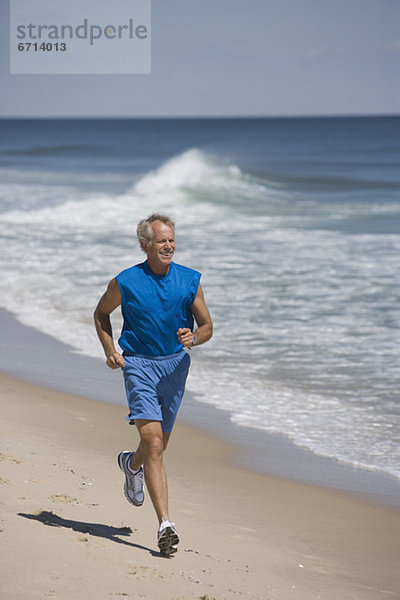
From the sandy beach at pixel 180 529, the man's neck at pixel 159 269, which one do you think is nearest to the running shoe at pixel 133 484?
the sandy beach at pixel 180 529

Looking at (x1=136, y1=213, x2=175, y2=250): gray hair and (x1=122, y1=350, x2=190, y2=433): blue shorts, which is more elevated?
(x1=136, y1=213, x2=175, y2=250): gray hair

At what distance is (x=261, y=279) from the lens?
13.7 metres

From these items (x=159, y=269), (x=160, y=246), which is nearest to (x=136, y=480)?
(x=159, y=269)

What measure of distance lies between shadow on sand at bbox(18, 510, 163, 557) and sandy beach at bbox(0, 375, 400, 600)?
1 cm

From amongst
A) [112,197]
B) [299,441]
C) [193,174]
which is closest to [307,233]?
[112,197]

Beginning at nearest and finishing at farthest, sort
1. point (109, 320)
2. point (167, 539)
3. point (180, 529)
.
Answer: point (167, 539), point (109, 320), point (180, 529)

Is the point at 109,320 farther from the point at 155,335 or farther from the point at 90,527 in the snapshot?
the point at 90,527

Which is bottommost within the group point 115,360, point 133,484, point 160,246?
point 133,484

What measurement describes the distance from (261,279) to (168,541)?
973cm

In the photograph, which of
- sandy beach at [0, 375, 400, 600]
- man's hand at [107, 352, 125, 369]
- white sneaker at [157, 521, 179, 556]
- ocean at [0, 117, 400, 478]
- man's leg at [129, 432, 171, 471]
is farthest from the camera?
ocean at [0, 117, 400, 478]

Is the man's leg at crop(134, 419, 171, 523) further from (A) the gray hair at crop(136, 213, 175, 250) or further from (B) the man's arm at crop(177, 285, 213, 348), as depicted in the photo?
(A) the gray hair at crop(136, 213, 175, 250)

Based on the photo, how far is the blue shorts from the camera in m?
4.26

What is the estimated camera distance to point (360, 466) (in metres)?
6.14

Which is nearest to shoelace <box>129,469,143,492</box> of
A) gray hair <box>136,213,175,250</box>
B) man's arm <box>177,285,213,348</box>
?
man's arm <box>177,285,213,348</box>
